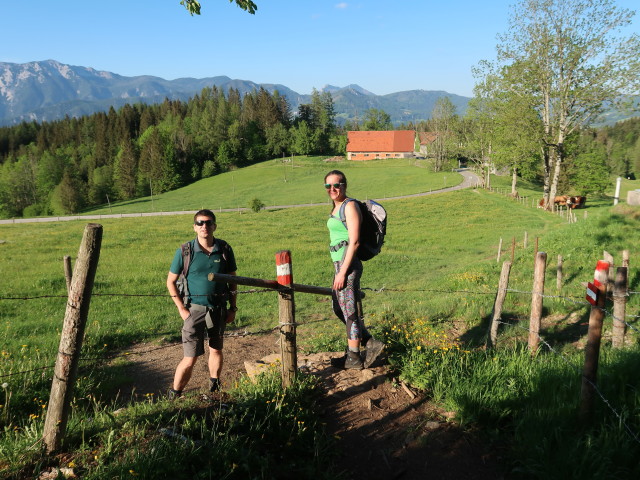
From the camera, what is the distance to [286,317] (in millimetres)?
4125

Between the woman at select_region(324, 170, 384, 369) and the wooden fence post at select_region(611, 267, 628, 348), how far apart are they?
2716mm

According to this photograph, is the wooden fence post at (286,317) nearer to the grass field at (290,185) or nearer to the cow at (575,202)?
the cow at (575,202)

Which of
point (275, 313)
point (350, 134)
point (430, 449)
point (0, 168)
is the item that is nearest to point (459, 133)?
point (350, 134)

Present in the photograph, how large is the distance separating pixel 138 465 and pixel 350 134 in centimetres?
10660

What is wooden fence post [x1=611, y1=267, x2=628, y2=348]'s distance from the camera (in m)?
4.34

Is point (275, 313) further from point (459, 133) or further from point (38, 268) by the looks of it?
point (459, 133)

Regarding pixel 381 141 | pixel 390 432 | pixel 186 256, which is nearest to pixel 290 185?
pixel 381 141

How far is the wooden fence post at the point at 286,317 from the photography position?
4090 mm

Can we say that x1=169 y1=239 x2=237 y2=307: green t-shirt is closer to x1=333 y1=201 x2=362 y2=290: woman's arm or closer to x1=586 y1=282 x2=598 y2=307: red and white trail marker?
x1=333 y1=201 x2=362 y2=290: woman's arm

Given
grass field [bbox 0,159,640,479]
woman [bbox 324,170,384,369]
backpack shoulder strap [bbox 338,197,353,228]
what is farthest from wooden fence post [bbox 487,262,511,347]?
backpack shoulder strap [bbox 338,197,353,228]

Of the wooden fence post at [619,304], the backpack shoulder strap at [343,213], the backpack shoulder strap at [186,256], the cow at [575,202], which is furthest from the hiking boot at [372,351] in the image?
the cow at [575,202]

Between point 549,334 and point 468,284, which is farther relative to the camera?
point 468,284

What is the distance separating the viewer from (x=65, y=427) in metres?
3.25

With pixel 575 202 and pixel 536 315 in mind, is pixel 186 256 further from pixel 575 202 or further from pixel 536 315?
pixel 575 202
